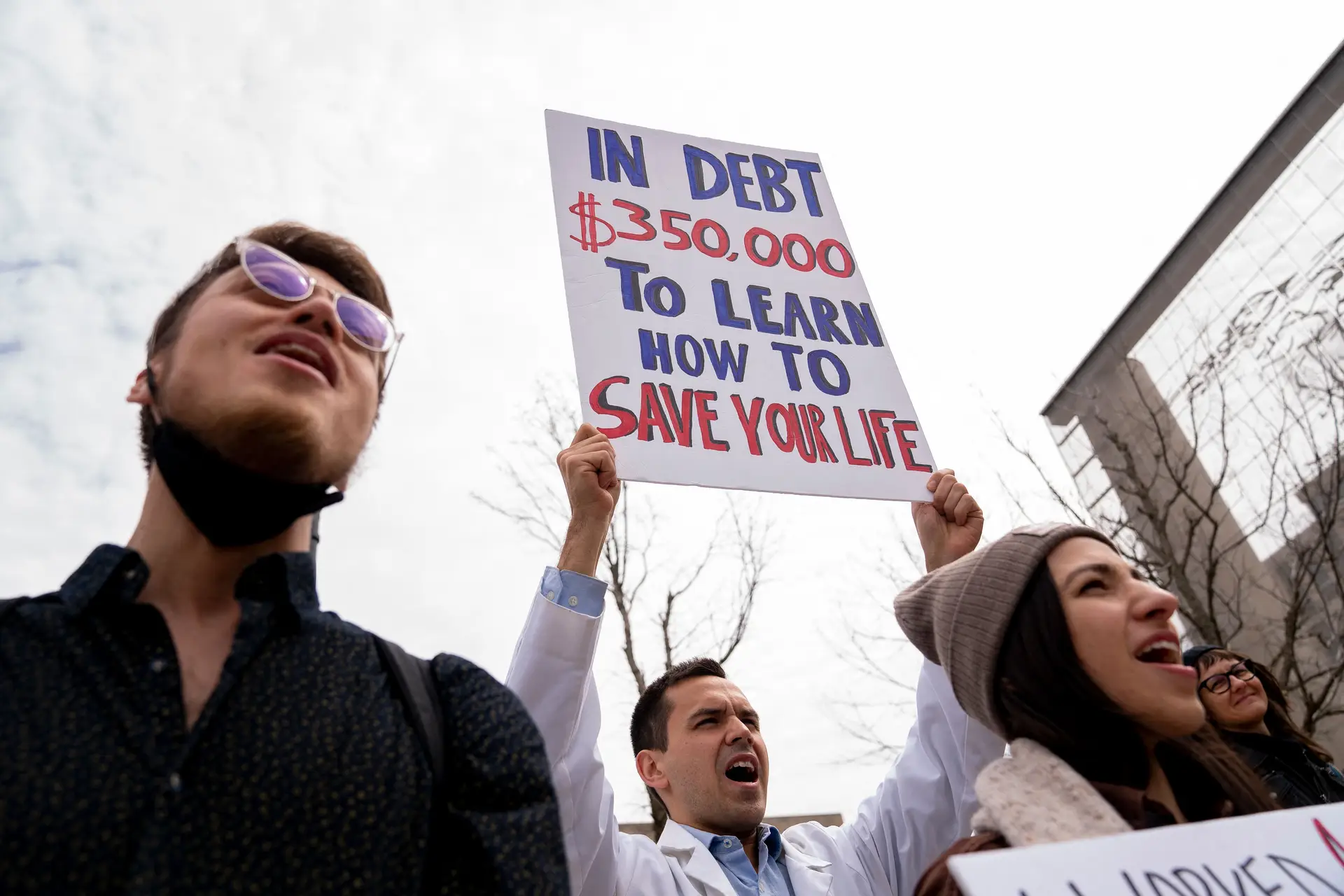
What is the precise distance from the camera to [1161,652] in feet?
5.58

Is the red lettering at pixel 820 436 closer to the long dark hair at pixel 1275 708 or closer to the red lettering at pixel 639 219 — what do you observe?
the red lettering at pixel 639 219

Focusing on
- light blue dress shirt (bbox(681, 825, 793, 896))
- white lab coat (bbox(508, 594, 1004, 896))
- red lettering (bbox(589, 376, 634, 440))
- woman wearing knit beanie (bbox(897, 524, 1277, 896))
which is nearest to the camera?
woman wearing knit beanie (bbox(897, 524, 1277, 896))

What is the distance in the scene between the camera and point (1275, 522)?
15945mm

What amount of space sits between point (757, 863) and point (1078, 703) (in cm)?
172

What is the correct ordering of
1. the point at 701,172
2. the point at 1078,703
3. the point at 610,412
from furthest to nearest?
the point at 701,172 → the point at 610,412 → the point at 1078,703

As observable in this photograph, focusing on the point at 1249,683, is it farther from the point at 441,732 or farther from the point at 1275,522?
the point at 1275,522

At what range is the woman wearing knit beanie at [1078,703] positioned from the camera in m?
1.58

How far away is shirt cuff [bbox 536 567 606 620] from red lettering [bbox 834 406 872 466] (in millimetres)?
975

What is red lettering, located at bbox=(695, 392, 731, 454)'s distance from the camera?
2627 millimetres

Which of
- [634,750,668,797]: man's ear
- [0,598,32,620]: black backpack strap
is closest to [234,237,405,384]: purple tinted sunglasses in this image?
[0,598,32,620]: black backpack strap

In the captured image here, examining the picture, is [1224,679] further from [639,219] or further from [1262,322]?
[1262,322]

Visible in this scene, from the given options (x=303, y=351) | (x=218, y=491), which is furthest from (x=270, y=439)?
(x=303, y=351)

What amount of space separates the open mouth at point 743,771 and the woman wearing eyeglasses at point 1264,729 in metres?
1.58

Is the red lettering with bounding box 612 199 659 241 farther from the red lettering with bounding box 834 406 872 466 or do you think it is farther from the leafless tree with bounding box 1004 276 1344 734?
the leafless tree with bounding box 1004 276 1344 734
